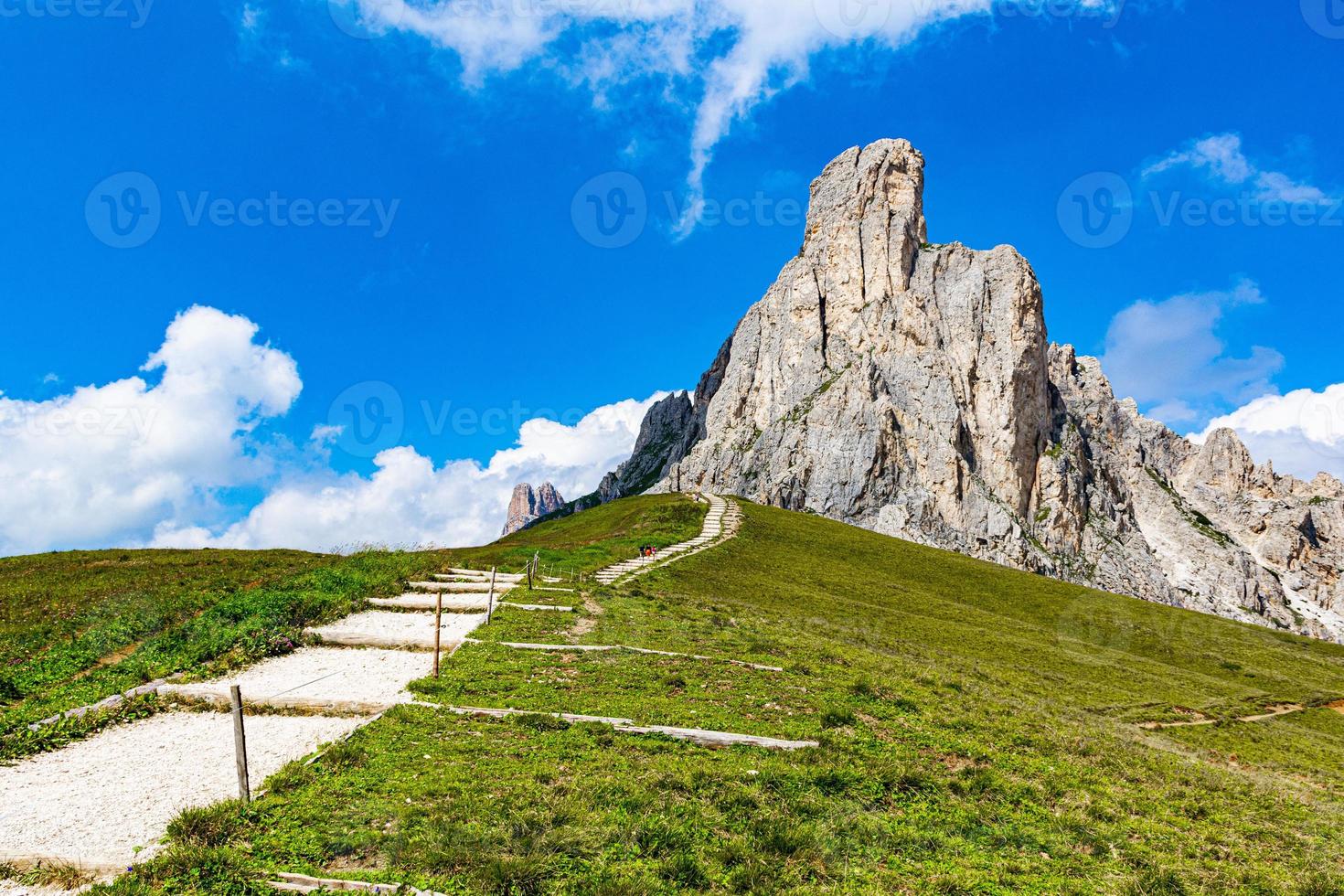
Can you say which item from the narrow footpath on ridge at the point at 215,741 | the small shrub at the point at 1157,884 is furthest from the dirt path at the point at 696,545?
the small shrub at the point at 1157,884

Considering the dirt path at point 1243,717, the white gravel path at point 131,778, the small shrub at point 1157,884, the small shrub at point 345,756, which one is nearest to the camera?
the white gravel path at point 131,778

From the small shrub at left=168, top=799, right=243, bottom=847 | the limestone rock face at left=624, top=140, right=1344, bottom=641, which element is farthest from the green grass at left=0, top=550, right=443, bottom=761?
the limestone rock face at left=624, top=140, right=1344, bottom=641

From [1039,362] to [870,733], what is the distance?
190 metres

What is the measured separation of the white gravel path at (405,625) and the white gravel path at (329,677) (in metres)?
1.04

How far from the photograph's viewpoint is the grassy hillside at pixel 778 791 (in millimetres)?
8641

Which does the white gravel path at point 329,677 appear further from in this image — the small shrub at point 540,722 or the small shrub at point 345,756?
the small shrub at point 540,722

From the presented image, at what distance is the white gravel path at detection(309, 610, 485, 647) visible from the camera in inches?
872

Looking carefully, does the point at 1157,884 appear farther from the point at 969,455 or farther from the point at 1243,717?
the point at 969,455

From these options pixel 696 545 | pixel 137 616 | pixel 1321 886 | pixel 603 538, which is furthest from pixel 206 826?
pixel 603 538

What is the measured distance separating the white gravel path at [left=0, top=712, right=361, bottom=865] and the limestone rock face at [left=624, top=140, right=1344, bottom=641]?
13804cm

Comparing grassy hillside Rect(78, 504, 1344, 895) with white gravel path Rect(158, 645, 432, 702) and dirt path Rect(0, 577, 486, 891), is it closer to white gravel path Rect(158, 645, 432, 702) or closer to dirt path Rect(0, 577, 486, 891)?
dirt path Rect(0, 577, 486, 891)

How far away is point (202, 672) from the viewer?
17.3m

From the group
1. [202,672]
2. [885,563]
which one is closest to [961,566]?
[885,563]

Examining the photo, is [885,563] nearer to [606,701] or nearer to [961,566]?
[961,566]
